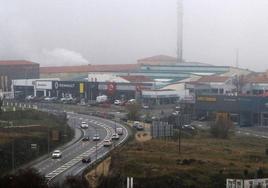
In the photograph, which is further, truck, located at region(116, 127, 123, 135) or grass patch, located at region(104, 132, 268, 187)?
truck, located at region(116, 127, 123, 135)

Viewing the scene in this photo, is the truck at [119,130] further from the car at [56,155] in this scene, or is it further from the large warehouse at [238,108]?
the large warehouse at [238,108]

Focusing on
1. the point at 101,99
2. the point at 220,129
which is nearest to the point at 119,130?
the point at 220,129

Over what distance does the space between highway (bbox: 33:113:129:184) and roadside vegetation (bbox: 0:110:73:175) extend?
0.69 ft

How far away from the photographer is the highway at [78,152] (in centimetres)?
684

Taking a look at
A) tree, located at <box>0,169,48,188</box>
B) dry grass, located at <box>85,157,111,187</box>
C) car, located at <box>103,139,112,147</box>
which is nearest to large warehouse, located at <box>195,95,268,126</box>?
car, located at <box>103,139,112,147</box>

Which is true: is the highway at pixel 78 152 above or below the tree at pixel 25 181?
below

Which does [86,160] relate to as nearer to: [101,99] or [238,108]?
[238,108]

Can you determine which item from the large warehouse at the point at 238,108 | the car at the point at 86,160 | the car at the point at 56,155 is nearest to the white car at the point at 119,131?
the car at the point at 56,155

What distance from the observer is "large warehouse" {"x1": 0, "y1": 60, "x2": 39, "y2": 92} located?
18.2 meters

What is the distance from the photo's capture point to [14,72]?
18781mm

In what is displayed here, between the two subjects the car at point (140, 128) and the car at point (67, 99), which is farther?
the car at point (67, 99)

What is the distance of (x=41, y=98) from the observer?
1695cm

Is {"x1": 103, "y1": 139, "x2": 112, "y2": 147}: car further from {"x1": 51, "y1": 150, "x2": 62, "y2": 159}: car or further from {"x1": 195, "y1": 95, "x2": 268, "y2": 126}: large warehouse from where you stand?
{"x1": 195, "y1": 95, "x2": 268, "y2": 126}: large warehouse

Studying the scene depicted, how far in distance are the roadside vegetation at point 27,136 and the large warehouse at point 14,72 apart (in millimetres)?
6462
